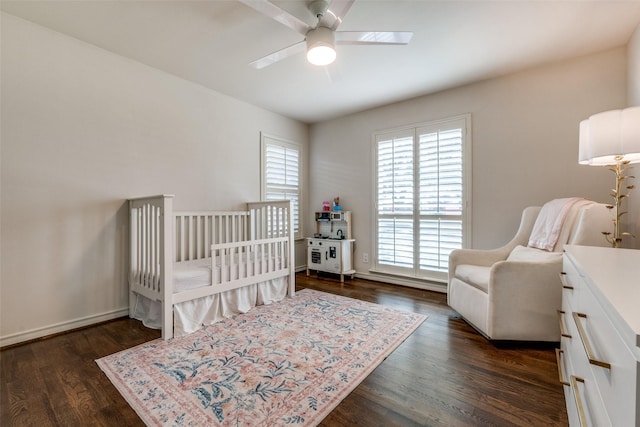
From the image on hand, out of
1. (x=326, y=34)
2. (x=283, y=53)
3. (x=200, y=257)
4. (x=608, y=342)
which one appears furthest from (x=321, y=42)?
(x=200, y=257)

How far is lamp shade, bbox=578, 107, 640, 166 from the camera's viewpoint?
1578mm

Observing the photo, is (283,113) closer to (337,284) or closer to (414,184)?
(414,184)

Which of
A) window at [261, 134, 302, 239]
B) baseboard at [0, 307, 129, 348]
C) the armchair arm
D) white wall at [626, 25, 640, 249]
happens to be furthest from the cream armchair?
baseboard at [0, 307, 129, 348]

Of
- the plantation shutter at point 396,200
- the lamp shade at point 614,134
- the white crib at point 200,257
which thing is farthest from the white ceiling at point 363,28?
the white crib at point 200,257

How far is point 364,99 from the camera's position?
358 centimetres

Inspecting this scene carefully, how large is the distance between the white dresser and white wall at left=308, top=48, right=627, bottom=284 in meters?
1.91

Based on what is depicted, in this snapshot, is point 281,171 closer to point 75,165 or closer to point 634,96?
point 75,165

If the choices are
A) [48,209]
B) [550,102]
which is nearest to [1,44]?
[48,209]

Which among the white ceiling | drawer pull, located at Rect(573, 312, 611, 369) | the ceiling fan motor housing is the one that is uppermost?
the white ceiling

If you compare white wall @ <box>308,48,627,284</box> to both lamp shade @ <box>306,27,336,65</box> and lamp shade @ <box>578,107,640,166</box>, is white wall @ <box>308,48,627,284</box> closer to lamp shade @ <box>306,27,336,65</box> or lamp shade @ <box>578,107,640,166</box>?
lamp shade @ <box>578,107,640,166</box>

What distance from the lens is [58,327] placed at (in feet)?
7.35

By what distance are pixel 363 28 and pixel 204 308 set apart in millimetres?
2687

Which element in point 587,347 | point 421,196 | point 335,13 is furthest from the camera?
point 421,196

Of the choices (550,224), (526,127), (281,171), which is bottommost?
(550,224)
